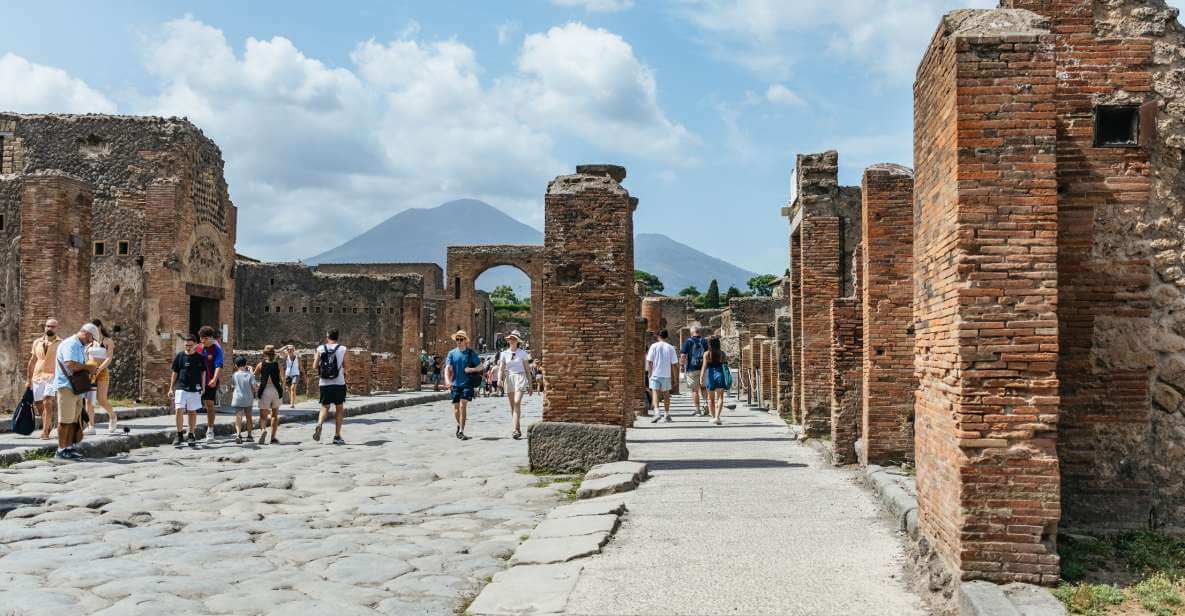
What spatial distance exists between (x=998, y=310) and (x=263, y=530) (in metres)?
4.54

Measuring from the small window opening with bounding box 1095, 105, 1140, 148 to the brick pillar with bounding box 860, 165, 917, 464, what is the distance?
2892 mm

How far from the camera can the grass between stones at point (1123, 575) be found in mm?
3990

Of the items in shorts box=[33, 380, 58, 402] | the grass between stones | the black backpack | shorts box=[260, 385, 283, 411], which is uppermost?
the black backpack

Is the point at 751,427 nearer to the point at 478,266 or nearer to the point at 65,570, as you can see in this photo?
the point at 65,570

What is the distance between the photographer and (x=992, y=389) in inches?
171

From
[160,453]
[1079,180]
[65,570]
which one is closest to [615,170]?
[160,453]

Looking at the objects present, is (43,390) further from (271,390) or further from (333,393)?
(333,393)

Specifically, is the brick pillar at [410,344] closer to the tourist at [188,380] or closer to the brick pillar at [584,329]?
the tourist at [188,380]

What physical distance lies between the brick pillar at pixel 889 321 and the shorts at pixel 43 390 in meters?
8.65

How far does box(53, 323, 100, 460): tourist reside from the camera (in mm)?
9438

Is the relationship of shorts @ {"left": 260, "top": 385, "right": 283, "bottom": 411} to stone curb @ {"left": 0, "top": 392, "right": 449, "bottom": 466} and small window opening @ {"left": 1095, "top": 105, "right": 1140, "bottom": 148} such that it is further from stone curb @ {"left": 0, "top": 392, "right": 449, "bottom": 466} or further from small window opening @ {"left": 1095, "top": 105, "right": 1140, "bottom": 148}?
small window opening @ {"left": 1095, "top": 105, "right": 1140, "bottom": 148}

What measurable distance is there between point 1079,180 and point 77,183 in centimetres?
1505

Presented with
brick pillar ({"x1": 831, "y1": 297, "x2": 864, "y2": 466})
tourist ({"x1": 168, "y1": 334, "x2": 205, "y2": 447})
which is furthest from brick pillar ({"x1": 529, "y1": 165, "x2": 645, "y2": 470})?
tourist ({"x1": 168, "y1": 334, "x2": 205, "y2": 447})

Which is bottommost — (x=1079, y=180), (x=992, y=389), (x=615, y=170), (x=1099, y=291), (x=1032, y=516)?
(x=1032, y=516)
